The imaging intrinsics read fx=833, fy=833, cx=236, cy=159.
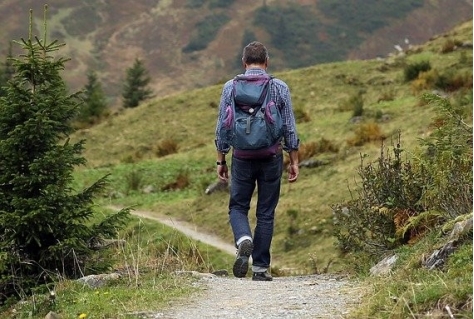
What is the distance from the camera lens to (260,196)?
856 cm

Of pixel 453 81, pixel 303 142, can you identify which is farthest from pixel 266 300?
pixel 453 81

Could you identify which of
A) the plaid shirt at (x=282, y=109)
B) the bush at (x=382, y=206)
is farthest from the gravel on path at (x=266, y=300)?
the plaid shirt at (x=282, y=109)

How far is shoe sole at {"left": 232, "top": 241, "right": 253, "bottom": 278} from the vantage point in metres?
8.16

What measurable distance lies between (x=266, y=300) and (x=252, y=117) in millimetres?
1840

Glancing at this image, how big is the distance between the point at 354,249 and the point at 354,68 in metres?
26.4

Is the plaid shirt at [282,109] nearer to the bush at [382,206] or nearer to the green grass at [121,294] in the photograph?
the bush at [382,206]

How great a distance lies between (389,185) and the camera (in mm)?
8836

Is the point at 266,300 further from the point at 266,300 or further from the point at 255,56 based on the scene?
the point at 255,56

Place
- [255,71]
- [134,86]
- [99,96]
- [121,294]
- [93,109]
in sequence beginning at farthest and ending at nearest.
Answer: [134,86], [99,96], [93,109], [255,71], [121,294]

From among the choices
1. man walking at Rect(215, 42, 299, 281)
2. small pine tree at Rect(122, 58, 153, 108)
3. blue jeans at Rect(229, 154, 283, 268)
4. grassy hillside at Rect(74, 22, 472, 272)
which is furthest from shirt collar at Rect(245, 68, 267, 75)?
small pine tree at Rect(122, 58, 153, 108)

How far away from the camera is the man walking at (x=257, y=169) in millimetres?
7984

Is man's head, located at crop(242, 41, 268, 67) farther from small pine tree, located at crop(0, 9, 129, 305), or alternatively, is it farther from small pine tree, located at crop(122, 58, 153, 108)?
small pine tree, located at crop(122, 58, 153, 108)

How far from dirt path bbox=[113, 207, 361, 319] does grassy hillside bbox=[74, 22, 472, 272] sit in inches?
82.0

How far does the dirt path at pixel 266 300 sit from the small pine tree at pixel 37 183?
1512 mm
